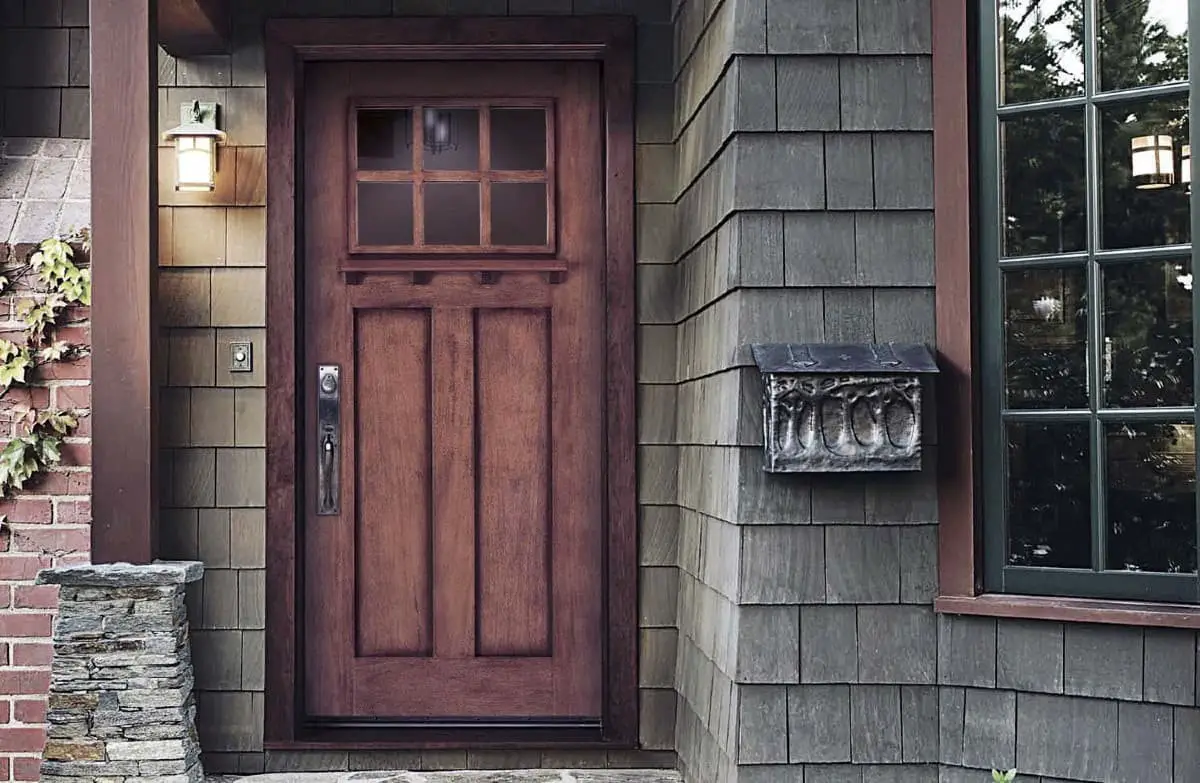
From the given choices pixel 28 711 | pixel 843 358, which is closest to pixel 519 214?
pixel 843 358

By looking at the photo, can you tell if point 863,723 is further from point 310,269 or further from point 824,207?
point 310,269

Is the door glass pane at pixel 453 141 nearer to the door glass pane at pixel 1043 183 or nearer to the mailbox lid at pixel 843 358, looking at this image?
the mailbox lid at pixel 843 358

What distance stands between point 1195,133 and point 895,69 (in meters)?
0.65

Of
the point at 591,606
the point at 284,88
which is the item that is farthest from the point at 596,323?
the point at 284,88

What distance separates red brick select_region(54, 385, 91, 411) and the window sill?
2.35m

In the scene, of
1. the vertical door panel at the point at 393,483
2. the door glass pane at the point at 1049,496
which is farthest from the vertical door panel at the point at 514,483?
the door glass pane at the point at 1049,496

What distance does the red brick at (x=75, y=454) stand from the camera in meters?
3.51

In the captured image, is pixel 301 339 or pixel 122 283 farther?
pixel 301 339

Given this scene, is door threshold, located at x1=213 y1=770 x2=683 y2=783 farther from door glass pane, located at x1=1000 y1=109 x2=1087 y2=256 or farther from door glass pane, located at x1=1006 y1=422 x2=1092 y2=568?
door glass pane, located at x1=1000 y1=109 x2=1087 y2=256

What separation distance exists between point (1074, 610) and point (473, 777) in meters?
1.71

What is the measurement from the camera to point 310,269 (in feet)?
12.0

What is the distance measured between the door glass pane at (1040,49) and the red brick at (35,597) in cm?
280

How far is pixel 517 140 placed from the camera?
12.1 ft

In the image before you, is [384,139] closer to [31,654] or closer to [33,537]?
[33,537]
